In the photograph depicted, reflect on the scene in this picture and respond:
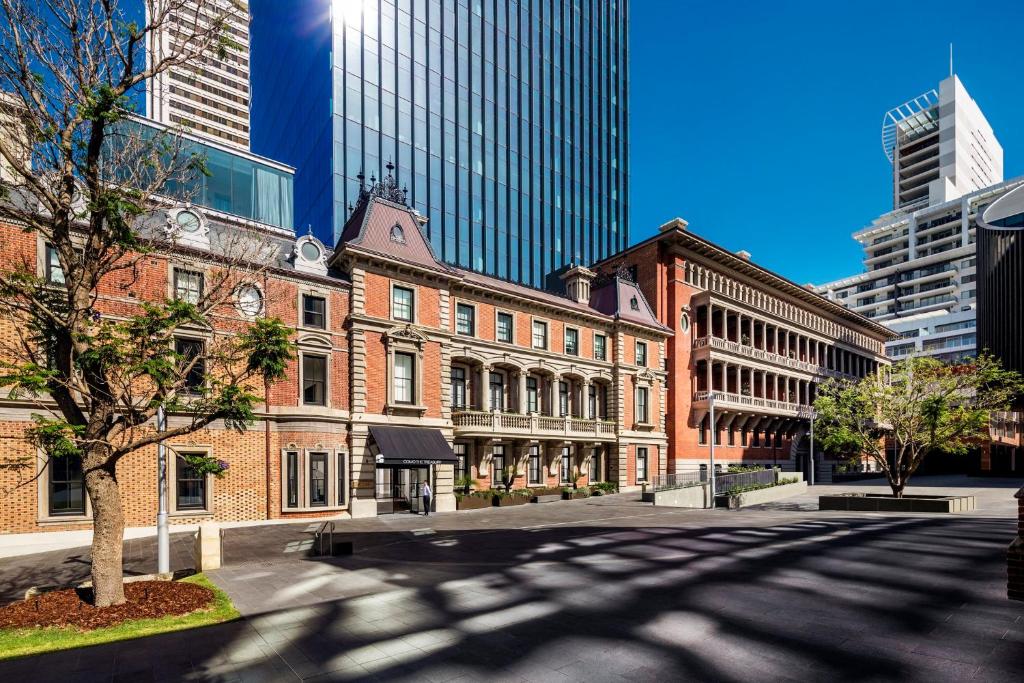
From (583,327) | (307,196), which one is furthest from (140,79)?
(307,196)

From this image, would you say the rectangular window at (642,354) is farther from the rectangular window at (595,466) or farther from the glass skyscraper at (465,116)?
the glass skyscraper at (465,116)

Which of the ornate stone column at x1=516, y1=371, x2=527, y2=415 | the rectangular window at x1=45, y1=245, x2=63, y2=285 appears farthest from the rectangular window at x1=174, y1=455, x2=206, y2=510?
the ornate stone column at x1=516, y1=371, x2=527, y2=415

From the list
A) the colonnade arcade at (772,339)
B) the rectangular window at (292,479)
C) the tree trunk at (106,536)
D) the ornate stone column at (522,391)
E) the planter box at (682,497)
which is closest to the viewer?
the tree trunk at (106,536)

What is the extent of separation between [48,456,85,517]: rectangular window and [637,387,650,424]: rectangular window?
3063cm

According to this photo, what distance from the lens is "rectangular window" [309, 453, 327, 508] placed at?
24.6 meters

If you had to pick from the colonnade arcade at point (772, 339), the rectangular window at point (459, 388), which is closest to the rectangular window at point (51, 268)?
the rectangular window at point (459, 388)

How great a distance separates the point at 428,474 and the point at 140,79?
21.1m

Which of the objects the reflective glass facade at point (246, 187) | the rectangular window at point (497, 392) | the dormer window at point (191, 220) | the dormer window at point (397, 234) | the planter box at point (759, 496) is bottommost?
the planter box at point (759, 496)

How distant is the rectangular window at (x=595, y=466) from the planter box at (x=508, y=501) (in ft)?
24.1

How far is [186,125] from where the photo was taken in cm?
1289

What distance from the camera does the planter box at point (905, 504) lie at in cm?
2434

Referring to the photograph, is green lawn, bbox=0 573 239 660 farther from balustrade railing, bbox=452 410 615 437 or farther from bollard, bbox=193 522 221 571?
balustrade railing, bbox=452 410 615 437

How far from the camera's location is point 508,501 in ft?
99.7

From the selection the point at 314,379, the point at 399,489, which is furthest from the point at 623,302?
the point at 314,379
